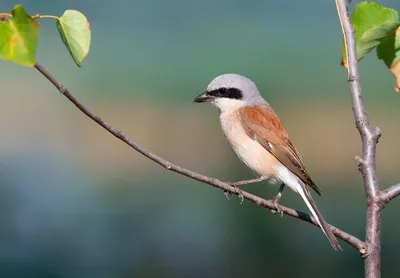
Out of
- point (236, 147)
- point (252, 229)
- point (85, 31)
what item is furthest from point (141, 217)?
point (85, 31)

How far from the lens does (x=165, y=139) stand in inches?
224

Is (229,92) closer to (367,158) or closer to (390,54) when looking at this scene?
(390,54)

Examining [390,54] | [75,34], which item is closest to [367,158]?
[390,54]

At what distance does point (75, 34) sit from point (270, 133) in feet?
4.53

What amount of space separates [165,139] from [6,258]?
1.44 metres

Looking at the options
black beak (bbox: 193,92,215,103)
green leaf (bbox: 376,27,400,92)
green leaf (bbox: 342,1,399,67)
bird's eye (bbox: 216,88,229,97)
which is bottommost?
black beak (bbox: 193,92,215,103)

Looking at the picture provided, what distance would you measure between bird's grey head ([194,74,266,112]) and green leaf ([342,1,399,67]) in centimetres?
128

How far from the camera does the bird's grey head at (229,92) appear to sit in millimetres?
2488

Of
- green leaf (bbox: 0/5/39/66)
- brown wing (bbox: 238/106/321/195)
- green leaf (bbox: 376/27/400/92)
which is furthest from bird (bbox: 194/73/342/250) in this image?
green leaf (bbox: 0/5/39/66)

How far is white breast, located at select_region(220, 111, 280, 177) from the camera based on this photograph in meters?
2.41

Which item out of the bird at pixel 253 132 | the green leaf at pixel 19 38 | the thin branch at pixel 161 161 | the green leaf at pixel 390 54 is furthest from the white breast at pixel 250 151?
the green leaf at pixel 19 38

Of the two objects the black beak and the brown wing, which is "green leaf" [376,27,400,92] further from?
the black beak

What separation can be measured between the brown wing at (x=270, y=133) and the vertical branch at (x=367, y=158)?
1198 mm

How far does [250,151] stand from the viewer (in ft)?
7.95
